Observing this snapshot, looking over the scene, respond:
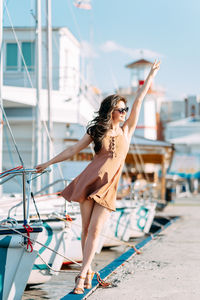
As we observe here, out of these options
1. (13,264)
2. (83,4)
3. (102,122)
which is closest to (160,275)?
(13,264)

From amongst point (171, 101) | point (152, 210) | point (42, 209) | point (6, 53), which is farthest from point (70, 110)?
point (171, 101)

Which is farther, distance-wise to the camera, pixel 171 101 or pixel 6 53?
pixel 171 101

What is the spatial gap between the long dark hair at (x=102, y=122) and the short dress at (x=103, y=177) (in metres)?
0.05

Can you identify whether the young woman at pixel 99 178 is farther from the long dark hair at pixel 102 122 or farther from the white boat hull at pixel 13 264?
the white boat hull at pixel 13 264

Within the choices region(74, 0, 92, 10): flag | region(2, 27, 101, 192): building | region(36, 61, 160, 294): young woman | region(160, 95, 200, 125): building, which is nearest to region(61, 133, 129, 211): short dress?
region(36, 61, 160, 294): young woman

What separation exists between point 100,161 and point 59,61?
14.9m

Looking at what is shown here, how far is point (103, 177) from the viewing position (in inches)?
195

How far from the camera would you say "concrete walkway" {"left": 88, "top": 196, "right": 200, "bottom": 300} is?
5.27 metres

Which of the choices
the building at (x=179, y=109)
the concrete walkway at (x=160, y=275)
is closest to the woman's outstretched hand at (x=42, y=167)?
the concrete walkway at (x=160, y=275)

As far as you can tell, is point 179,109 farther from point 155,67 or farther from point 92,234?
point 92,234

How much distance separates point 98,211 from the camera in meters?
4.96

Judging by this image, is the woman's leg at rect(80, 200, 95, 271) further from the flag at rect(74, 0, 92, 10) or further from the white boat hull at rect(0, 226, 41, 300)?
the flag at rect(74, 0, 92, 10)

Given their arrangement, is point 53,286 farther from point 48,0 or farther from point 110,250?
point 48,0

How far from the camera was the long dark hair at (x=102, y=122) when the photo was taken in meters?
5.02
